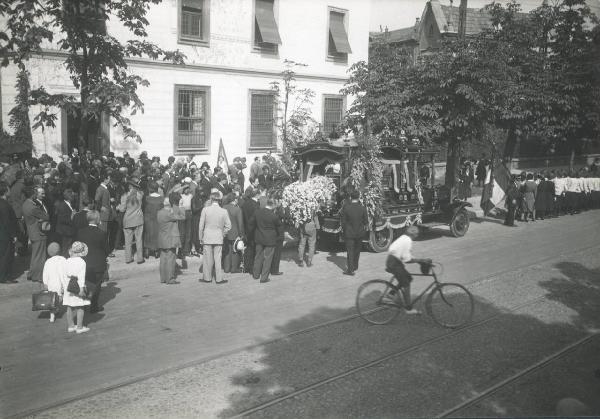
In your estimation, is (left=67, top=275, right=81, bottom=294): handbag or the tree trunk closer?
(left=67, top=275, right=81, bottom=294): handbag

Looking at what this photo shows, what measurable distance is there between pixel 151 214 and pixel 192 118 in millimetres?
8496

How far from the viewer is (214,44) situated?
816 inches

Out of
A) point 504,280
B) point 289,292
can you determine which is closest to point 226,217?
point 289,292

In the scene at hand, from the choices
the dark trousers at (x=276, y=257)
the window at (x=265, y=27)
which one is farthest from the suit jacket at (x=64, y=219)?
the window at (x=265, y=27)

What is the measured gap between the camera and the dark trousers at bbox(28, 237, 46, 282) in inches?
436

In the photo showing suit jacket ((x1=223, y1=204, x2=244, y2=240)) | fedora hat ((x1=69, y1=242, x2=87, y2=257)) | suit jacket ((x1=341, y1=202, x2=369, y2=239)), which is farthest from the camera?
suit jacket ((x1=223, y1=204, x2=244, y2=240))

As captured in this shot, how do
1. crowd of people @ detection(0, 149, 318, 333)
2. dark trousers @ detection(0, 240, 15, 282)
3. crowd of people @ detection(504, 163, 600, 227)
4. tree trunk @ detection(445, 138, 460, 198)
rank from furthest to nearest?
crowd of people @ detection(504, 163, 600, 227)
tree trunk @ detection(445, 138, 460, 198)
dark trousers @ detection(0, 240, 15, 282)
crowd of people @ detection(0, 149, 318, 333)

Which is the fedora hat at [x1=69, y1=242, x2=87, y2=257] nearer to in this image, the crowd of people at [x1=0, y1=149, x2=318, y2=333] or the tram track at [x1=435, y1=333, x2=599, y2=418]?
the crowd of people at [x1=0, y1=149, x2=318, y2=333]

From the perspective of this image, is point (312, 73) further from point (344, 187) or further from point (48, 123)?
A: point (48, 123)

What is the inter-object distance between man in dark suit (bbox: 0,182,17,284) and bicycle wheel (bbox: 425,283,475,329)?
768 cm

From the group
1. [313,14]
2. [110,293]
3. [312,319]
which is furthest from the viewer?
[313,14]

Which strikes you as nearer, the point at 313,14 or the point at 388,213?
the point at 388,213

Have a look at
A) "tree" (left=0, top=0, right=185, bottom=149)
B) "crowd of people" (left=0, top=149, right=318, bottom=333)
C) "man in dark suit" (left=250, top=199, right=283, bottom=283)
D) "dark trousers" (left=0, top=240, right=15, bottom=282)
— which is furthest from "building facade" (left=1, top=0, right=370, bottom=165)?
"man in dark suit" (left=250, top=199, right=283, bottom=283)

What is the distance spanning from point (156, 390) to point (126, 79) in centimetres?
930
